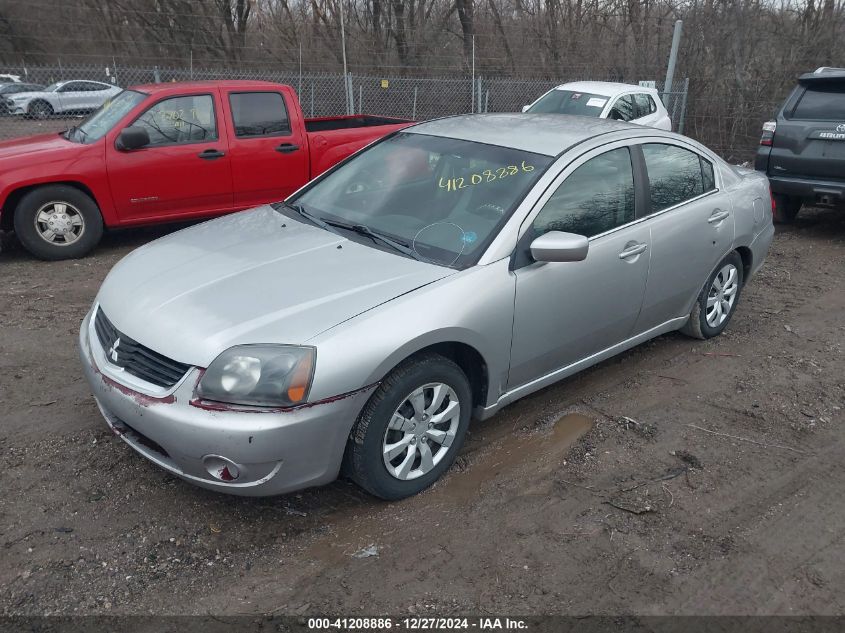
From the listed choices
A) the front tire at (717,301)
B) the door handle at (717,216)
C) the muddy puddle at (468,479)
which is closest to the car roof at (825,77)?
the front tire at (717,301)

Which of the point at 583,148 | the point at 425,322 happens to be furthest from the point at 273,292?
the point at 583,148

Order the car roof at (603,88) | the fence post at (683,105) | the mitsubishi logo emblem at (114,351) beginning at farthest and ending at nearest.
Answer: the fence post at (683,105)
the car roof at (603,88)
the mitsubishi logo emblem at (114,351)

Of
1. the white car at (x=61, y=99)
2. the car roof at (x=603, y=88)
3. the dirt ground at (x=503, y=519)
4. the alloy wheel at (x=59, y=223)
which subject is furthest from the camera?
the white car at (x=61, y=99)

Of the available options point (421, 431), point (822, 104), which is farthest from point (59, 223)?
point (822, 104)

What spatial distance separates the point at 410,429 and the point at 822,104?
7.45 meters

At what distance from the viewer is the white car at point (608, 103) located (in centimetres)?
1073

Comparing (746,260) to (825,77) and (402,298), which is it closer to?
(402,298)

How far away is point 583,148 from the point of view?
13.8 ft

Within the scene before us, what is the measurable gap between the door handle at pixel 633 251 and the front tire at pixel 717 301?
1.03m

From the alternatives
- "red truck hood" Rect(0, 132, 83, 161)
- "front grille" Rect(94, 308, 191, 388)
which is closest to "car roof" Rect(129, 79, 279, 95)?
"red truck hood" Rect(0, 132, 83, 161)

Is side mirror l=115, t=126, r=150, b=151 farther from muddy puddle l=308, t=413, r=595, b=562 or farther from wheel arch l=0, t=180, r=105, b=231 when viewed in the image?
muddy puddle l=308, t=413, r=595, b=562

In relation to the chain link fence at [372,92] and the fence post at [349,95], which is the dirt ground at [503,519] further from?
the chain link fence at [372,92]

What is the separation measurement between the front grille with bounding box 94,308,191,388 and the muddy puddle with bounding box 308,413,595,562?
0.95 m

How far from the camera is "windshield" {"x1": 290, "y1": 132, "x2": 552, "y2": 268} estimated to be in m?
3.81
